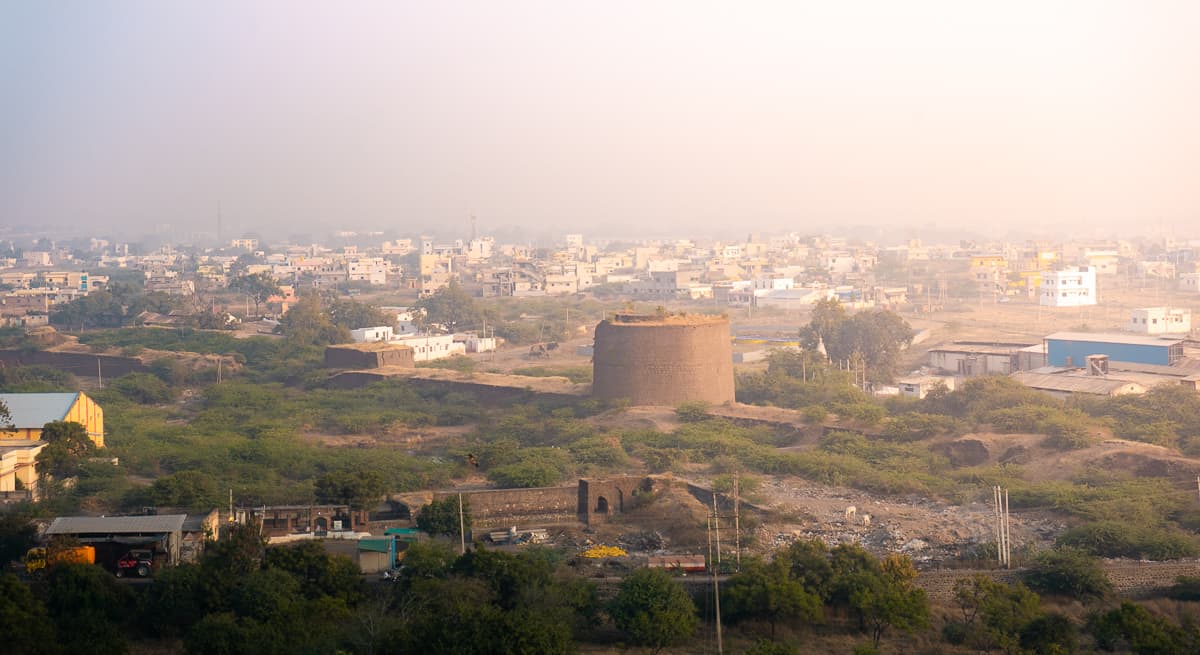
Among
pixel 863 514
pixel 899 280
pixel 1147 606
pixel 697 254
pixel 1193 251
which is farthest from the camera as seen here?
pixel 697 254

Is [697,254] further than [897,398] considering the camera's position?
Yes

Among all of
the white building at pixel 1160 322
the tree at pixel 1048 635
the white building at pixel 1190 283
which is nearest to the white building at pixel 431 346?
the white building at pixel 1160 322

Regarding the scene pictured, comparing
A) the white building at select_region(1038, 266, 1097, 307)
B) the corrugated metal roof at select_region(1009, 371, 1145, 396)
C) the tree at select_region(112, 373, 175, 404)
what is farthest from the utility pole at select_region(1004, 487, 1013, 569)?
the white building at select_region(1038, 266, 1097, 307)

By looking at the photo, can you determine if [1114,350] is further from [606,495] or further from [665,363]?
[606,495]

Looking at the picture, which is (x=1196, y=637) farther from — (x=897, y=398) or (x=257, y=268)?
(x=257, y=268)

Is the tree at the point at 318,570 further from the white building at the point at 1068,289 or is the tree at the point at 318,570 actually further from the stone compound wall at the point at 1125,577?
the white building at the point at 1068,289

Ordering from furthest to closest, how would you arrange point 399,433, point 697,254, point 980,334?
point 697,254, point 980,334, point 399,433

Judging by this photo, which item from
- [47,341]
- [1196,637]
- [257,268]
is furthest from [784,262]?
[1196,637]

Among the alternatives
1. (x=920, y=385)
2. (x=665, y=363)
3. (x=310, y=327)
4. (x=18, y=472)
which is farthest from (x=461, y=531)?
(x=310, y=327)
